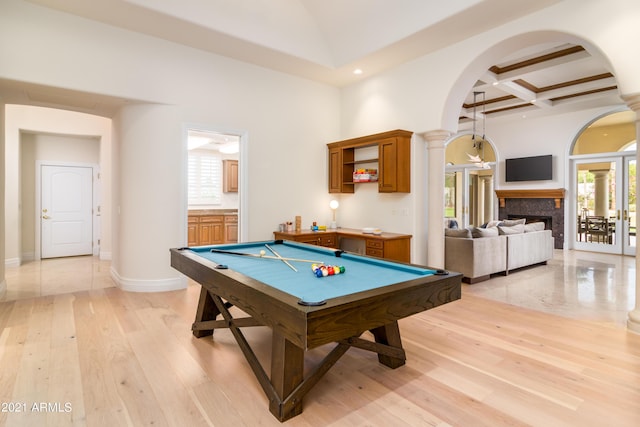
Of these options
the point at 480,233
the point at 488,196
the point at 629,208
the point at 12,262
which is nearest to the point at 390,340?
the point at 480,233

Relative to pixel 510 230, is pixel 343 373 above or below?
below

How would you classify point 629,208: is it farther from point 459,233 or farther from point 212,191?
point 212,191

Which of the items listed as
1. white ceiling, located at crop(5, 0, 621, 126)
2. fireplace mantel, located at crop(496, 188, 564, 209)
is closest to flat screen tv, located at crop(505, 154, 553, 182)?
fireplace mantel, located at crop(496, 188, 564, 209)

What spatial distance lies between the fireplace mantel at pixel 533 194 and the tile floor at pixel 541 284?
2141mm

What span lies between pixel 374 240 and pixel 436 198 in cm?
108

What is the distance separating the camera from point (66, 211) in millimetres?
Result: 7195

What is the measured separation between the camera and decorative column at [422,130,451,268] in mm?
5008

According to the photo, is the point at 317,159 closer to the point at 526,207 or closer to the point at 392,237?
the point at 392,237

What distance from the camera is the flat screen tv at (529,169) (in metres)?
8.80

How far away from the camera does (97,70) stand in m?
4.16

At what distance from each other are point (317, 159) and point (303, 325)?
193 inches

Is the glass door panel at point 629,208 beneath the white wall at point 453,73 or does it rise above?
beneath

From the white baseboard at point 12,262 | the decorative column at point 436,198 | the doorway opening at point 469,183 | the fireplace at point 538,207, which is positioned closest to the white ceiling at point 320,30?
the decorative column at point 436,198

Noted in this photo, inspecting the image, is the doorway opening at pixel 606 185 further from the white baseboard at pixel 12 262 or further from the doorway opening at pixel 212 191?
the white baseboard at pixel 12 262
